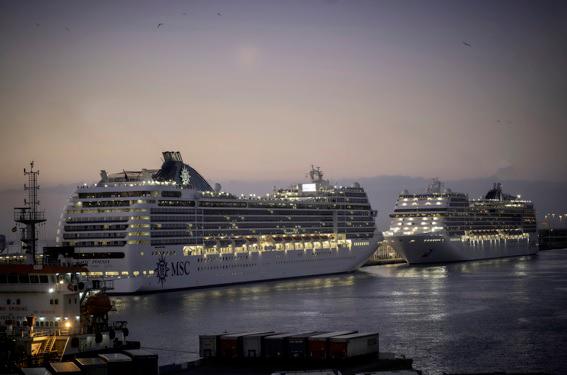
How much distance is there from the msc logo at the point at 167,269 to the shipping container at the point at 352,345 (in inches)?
1932

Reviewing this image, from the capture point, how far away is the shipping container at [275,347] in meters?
46.5

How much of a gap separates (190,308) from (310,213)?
167ft

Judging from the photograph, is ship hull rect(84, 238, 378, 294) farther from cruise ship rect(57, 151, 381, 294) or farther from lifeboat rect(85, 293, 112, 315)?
lifeboat rect(85, 293, 112, 315)

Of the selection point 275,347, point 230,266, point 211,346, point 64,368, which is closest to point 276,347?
point 275,347

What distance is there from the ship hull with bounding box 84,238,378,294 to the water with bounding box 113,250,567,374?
198cm

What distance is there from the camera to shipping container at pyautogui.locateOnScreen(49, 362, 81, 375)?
38562 millimetres

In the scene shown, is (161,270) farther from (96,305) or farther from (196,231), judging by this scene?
(96,305)

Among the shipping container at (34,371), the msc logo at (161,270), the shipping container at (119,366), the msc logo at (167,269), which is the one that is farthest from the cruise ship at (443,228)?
the shipping container at (34,371)

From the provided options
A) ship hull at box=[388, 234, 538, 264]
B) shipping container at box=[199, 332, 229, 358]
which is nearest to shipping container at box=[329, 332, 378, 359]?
shipping container at box=[199, 332, 229, 358]

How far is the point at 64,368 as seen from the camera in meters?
39.2

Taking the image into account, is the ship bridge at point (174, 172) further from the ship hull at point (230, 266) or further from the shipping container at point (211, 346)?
the shipping container at point (211, 346)

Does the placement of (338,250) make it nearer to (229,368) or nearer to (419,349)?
(419,349)

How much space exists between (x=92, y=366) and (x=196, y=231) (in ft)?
205

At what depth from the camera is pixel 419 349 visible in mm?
54500
